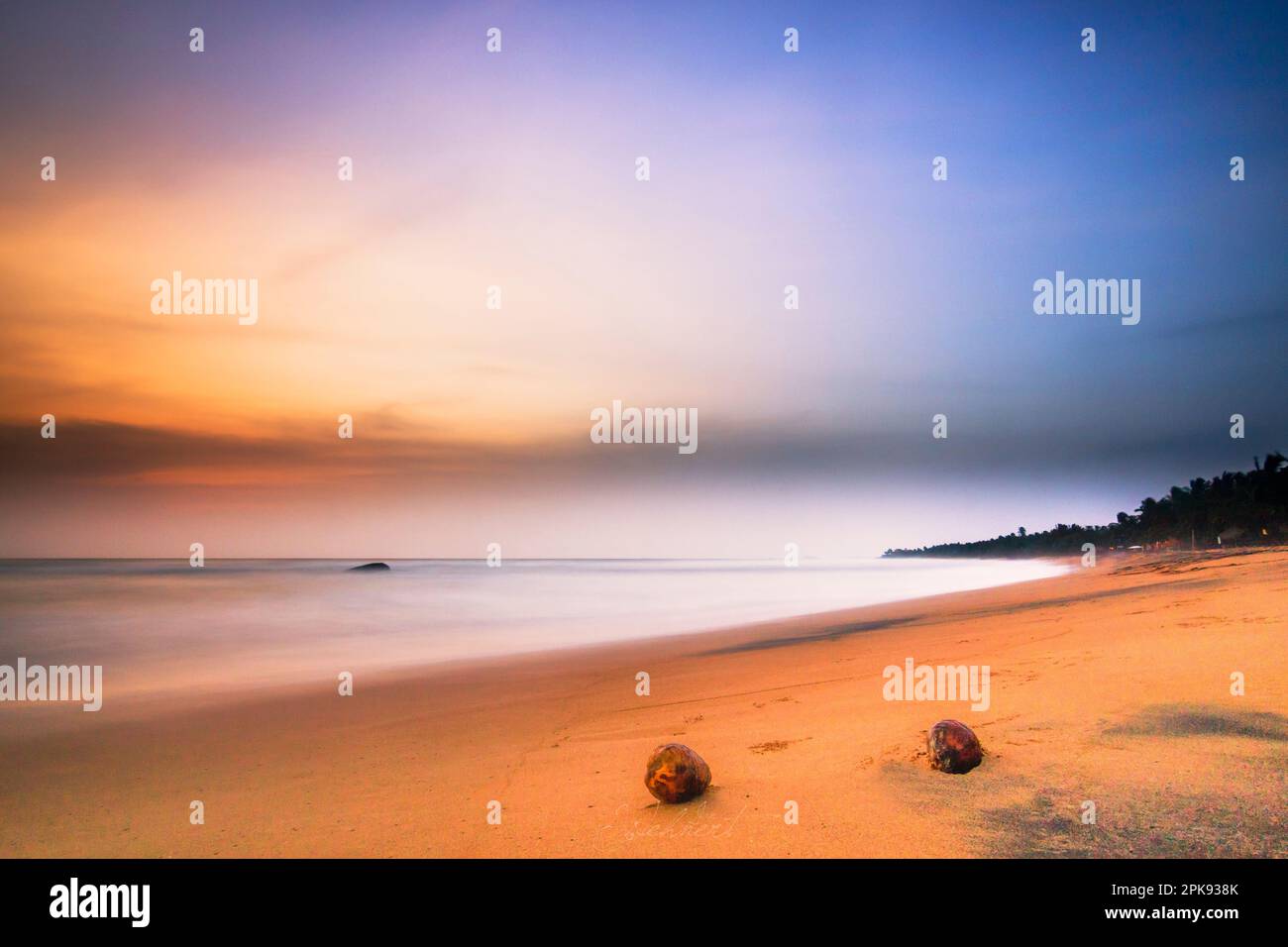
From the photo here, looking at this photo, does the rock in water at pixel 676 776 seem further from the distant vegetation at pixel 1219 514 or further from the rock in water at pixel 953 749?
the distant vegetation at pixel 1219 514

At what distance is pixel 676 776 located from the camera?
5176mm

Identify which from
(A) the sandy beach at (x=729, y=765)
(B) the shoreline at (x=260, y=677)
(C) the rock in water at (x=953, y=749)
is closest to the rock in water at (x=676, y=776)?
(A) the sandy beach at (x=729, y=765)

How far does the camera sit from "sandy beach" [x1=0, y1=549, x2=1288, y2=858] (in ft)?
15.0

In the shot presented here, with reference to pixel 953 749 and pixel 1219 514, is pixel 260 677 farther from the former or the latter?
pixel 1219 514

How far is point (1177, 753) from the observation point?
5340 millimetres

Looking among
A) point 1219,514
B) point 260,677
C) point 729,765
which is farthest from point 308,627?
point 1219,514

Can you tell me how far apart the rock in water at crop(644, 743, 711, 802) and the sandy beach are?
114 mm

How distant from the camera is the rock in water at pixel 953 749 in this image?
535 cm

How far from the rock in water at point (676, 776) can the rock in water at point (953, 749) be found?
1.82m

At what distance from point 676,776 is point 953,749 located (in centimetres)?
219

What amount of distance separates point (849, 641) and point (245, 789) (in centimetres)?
1140

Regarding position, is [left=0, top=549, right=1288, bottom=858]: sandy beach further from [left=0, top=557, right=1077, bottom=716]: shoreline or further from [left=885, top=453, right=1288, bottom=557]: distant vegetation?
[left=885, top=453, right=1288, bottom=557]: distant vegetation

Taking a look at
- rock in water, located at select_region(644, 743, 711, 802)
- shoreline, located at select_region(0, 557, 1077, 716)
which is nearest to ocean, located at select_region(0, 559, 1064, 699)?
shoreline, located at select_region(0, 557, 1077, 716)
